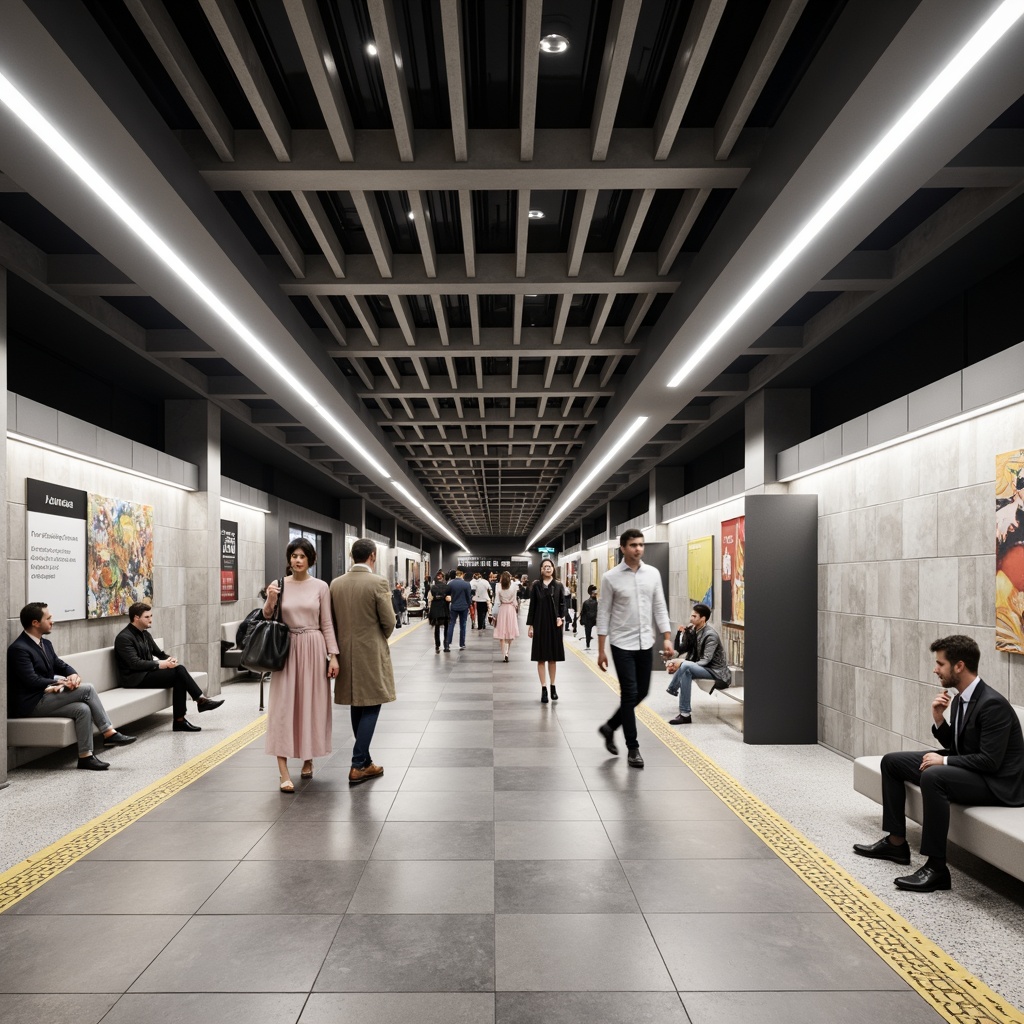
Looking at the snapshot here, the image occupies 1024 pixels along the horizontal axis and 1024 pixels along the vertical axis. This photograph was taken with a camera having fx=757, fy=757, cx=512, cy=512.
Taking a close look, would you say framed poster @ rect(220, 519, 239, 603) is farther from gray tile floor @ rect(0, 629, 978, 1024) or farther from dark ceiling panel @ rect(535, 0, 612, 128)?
dark ceiling panel @ rect(535, 0, 612, 128)

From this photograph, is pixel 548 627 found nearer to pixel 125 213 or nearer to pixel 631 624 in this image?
pixel 631 624

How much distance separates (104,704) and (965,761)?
6.26 m

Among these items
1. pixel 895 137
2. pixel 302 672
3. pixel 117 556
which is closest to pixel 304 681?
pixel 302 672

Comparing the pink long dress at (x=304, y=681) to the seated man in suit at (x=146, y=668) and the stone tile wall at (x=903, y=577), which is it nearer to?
the seated man in suit at (x=146, y=668)

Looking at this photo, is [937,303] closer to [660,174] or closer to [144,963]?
[660,174]

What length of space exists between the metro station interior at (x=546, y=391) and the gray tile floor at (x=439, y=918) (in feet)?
0.07

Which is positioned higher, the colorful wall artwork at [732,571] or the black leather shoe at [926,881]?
the colorful wall artwork at [732,571]

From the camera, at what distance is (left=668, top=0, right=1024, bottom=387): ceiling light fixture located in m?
2.30

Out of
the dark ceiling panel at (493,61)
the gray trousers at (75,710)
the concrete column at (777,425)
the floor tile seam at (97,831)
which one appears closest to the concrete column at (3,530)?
the gray trousers at (75,710)

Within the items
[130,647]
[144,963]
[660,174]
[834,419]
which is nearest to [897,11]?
[660,174]

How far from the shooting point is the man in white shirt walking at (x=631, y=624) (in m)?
5.65

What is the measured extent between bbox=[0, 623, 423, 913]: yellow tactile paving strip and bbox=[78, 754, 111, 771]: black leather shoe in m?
0.56

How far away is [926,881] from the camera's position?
11.1ft

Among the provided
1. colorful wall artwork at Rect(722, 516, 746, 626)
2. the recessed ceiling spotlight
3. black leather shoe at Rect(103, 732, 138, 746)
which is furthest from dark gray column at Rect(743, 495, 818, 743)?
black leather shoe at Rect(103, 732, 138, 746)
